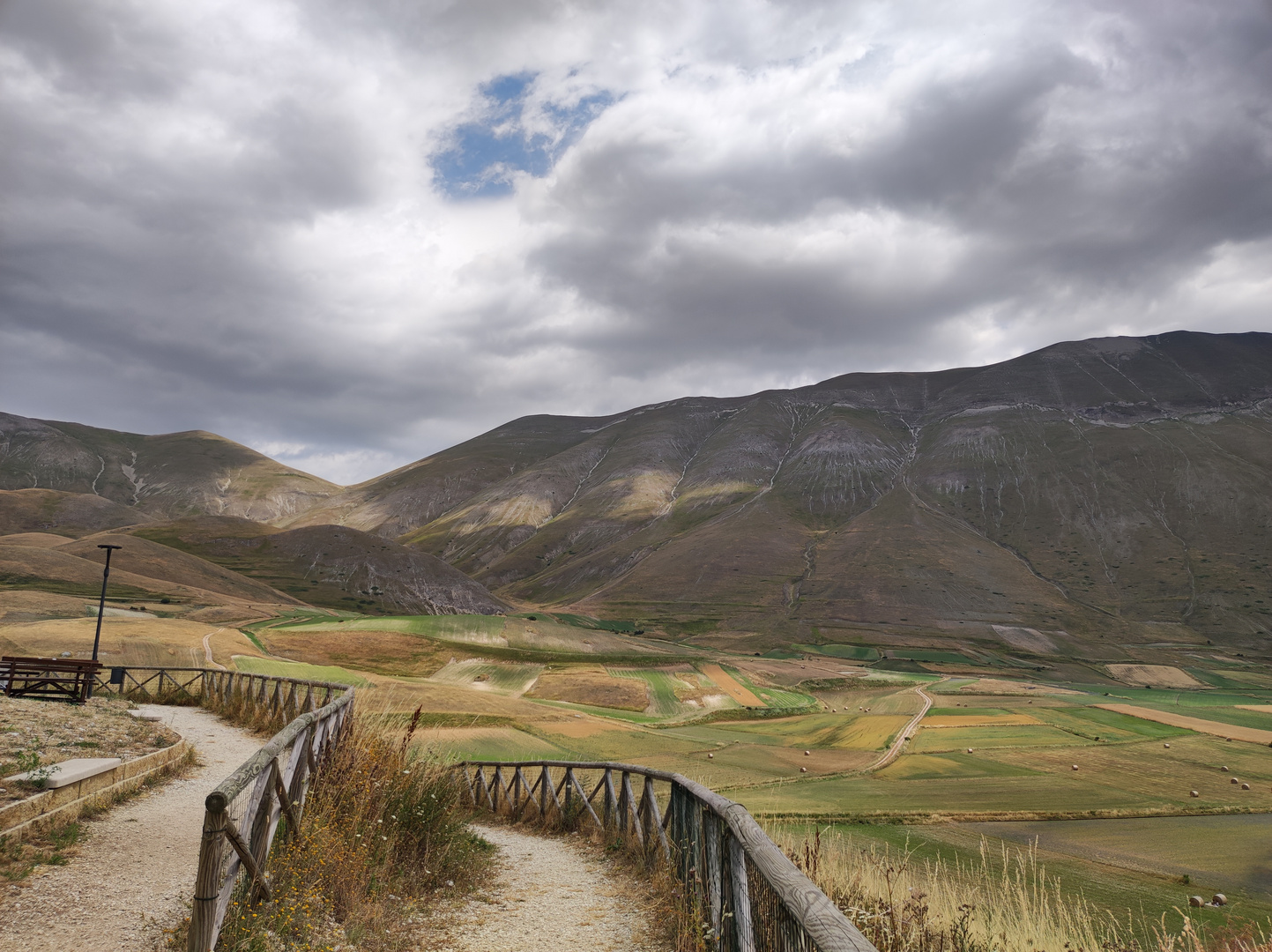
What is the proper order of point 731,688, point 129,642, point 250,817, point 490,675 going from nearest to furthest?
point 250,817
point 129,642
point 490,675
point 731,688

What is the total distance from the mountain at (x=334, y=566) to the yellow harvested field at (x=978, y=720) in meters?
81.1

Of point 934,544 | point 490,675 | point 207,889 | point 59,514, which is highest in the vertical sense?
point 934,544

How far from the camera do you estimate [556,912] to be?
7.75 metres

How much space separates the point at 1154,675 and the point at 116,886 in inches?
4056

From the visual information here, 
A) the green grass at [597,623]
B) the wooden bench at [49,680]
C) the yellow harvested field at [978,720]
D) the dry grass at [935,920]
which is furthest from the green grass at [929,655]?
the dry grass at [935,920]

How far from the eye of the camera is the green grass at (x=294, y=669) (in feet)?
130

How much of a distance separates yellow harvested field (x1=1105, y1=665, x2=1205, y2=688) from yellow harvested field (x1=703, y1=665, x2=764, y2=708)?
4879 centimetres

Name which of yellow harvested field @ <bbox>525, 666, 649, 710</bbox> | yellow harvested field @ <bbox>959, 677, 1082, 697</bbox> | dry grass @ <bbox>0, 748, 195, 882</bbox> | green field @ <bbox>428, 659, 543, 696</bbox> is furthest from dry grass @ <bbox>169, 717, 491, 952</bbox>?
yellow harvested field @ <bbox>959, 677, 1082, 697</bbox>

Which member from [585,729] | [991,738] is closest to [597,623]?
[585,729]

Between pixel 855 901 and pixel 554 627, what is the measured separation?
7350cm

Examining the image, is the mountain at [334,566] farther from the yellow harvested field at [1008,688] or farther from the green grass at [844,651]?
the yellow harvested field at [1008,688]

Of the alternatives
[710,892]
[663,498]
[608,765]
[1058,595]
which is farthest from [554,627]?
[663,498]

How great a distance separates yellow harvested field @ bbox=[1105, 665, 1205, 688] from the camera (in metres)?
79.6

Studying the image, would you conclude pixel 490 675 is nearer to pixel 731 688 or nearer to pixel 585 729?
pixel 731 688
